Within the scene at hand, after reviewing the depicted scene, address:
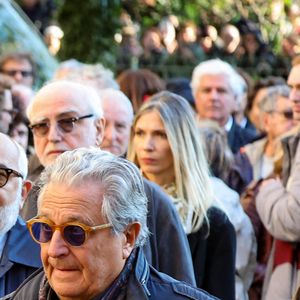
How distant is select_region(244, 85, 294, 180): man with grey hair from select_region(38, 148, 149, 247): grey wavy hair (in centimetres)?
562

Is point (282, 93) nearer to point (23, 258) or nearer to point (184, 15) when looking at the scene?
point (23, 258)

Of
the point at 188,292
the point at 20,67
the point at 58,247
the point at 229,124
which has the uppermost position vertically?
the point at 20,67

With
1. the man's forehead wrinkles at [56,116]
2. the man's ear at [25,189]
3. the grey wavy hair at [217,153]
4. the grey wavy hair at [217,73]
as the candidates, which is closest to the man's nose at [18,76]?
the grey wavy hair at [217,73]

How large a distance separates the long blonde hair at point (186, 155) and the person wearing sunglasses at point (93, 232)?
226 cm

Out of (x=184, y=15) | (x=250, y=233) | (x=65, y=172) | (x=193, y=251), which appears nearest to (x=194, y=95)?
(x=250, y=233)

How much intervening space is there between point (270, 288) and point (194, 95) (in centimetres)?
415

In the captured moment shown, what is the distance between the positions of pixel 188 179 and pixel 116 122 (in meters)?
1.12

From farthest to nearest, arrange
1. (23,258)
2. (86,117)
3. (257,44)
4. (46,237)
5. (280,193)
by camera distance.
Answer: (257,44), (280,193), (86,117), (23,258), (46,237)

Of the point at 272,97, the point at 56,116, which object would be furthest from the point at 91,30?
the point at 56,116

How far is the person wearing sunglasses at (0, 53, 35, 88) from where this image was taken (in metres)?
11.2

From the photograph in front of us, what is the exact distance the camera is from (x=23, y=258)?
5559 mm

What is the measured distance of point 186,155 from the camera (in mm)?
7066

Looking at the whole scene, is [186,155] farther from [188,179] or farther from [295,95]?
[295,95]

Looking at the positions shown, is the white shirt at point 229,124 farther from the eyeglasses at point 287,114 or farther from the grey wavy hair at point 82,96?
the grey wavy hair at point 82,96
